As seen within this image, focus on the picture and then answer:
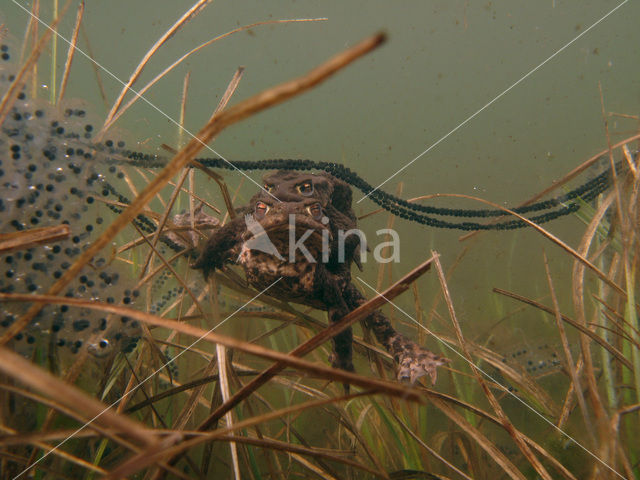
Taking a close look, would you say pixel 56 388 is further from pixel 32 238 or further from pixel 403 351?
pixel 403 351

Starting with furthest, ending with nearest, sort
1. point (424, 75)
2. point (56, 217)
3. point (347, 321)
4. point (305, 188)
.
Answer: point (424, 75) < point (305, 188) < point (56, 217) < point (347, 321)

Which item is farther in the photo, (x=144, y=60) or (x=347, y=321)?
(x=144, y=60)

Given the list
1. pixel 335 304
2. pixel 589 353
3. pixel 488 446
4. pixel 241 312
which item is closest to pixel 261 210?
pixel 335 304

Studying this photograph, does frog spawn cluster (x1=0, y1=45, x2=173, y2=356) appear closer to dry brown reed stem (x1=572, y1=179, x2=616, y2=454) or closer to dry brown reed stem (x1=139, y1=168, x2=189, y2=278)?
dry brown reed stem (x1=139, y1=168, x2=189, y2=278)

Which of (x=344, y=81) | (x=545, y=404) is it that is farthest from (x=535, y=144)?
(x=545, y=404)

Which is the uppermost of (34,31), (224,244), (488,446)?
(34,31)

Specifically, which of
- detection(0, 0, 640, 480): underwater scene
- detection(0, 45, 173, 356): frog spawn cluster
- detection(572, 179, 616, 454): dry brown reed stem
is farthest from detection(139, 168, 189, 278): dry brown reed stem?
detection(572, 179, 616, 454): dry brown reed stem
